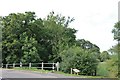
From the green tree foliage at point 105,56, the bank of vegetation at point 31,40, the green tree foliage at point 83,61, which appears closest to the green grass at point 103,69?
the green tree foliage at point 83,61

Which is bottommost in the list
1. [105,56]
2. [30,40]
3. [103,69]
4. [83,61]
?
[103,69]

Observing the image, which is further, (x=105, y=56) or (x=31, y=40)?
(x=31, y=40)

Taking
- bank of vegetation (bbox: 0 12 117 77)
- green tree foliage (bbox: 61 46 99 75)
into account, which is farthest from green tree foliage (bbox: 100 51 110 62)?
green tree foliage (bbox: 61 46 99 75)

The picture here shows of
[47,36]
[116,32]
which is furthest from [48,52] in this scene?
[116,32]

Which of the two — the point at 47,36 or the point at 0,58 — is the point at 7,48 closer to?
the point at 0,58

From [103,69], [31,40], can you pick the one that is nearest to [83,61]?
[103,69]

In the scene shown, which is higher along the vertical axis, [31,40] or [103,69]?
[31,40]

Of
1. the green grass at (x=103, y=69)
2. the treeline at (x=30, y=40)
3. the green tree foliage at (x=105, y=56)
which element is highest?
the treeline at (x=30, y=40)

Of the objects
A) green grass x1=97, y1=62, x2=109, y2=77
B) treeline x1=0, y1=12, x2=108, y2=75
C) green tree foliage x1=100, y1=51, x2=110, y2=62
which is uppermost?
treeline x1=0, y1=12, x2=108, y2=75

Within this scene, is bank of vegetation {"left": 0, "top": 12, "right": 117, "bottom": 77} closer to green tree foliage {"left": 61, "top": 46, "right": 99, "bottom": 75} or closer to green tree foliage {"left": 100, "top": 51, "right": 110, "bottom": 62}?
green tree foliage {"left": 100, "top": 51, "right": 110, "bottom": 62}

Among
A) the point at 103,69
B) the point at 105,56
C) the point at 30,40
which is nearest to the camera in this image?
the point at 103,69

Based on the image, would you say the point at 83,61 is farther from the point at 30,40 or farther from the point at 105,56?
the point at 30,40

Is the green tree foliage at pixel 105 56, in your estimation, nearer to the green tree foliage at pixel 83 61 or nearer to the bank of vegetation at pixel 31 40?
the bank of vegetation at pixel 31 40

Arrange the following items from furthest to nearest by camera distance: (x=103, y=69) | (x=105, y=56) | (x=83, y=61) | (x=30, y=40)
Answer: (x=30, y=40), (x=105, y=56), (x=83, y=61), (x=103, y=69)
